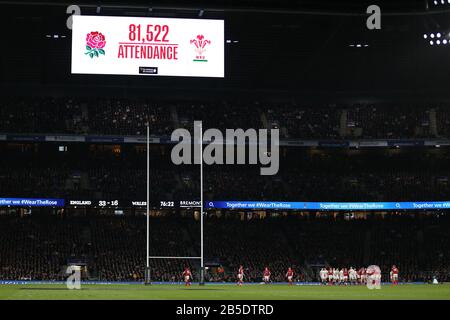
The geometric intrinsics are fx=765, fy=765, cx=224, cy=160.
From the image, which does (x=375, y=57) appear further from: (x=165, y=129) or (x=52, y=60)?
(x=52, y=60)

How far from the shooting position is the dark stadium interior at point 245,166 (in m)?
48.1

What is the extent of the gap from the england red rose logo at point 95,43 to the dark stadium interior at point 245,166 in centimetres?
506

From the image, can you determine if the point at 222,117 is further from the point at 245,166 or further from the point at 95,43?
the point at 95,43

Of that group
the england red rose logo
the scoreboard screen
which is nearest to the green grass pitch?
the scoreboard screen

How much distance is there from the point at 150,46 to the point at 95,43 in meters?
2.92

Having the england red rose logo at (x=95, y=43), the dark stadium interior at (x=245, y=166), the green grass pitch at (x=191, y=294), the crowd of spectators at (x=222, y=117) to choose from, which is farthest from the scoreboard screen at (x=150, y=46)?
the crowd of spectators at (x=222, y=117)

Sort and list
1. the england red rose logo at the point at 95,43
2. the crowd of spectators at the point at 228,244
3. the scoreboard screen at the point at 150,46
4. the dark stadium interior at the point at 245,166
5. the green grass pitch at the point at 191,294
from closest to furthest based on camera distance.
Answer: the green grass pitch at the point at 191,294, the scoreboard screen at the point at 150,46, the england red rose logo at the point at 95,43, the crowd of spectators at the point at 228,244, the dark stadium interior at the point at 245,166

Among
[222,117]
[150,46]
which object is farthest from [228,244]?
[150,46]

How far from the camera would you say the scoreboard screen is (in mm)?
39250

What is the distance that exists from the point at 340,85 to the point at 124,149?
1720 cm

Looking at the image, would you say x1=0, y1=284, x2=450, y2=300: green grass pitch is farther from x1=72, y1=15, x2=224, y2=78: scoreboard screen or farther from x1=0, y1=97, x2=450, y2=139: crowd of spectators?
x1=0, y1=97, x2=450, y2=139: crowd of spectators

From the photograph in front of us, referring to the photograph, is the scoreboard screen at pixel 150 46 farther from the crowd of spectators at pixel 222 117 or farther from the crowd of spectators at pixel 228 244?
the crowd of spectators at pixel 222 117

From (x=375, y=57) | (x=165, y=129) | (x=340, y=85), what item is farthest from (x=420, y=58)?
(x=165, y=129)

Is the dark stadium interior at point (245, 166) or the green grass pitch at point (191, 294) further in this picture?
the dark stadium interior at point (245, 166)
